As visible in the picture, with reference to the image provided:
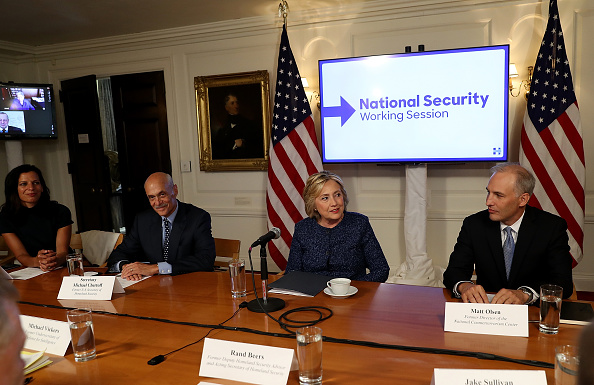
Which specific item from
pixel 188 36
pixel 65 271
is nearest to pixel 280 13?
pixel 188 36

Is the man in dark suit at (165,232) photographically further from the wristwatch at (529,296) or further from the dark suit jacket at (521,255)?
the wristwatch at (529,296)

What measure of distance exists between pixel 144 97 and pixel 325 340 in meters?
4.72

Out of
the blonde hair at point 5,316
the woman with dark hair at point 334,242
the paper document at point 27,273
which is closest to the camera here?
the blonde hair at point 5,316

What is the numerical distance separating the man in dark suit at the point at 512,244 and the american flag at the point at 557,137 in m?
1.88

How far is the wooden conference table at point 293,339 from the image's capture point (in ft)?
4.51

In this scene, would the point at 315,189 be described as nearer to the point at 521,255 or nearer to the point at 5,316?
the point at 521,255

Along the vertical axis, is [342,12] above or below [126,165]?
above

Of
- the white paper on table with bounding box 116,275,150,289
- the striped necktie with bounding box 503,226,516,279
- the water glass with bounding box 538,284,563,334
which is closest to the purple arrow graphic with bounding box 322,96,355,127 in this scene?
the striped necktie with bounding box 503,226,516,279

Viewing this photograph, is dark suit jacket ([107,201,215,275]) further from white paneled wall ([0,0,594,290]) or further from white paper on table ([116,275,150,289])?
white paneled wall ([0,0,594,290])

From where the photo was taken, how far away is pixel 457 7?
421 centimetres

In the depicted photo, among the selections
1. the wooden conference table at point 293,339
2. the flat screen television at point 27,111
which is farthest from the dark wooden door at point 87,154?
the wooden conference table at point 293,339

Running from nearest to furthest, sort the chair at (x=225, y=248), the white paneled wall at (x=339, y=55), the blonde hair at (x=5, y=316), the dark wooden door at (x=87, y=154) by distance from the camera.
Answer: the blonde hair at (x=5, y=316) → the chair at (x=225, y=248) → the white paneled wall at (x=339, y=55) → the dark wooden door at (x=87, y=154)

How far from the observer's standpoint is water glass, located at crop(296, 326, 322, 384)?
1.27 metres

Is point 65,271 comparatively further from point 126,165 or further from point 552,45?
point 552,45
